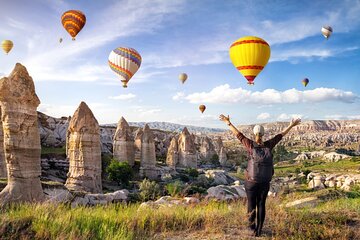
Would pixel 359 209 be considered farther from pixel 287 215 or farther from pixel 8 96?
pixel 8 96

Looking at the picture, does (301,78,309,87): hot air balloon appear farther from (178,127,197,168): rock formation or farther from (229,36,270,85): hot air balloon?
(229,36,270,85): hot air balloon

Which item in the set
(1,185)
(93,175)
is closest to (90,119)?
(93,175)

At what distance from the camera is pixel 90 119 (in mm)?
24109

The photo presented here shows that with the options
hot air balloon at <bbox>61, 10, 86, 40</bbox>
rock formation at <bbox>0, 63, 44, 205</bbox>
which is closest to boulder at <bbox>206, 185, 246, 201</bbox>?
rock formation at <bbox>0, 63, 44, 205</bbox>

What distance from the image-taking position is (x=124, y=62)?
30859 millimetres

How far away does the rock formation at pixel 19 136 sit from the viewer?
15211 mm

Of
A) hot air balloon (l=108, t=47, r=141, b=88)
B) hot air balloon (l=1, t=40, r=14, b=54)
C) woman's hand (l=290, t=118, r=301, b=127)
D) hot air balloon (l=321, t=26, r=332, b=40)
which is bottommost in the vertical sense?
woman's hand (l=290, t=118, r=301, b=127)

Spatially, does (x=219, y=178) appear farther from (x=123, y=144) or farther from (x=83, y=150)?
(x=83, y=150)

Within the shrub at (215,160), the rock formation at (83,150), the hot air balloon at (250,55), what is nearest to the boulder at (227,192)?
the rock formation at (83,150)

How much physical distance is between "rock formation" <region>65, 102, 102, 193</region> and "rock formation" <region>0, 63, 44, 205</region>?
25.5 feet

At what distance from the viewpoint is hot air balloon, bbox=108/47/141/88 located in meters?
30.9

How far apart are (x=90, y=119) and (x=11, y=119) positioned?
900 centimetres

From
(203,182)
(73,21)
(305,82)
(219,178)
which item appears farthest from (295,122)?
(305,82)

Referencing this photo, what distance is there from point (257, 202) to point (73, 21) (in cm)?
2937
